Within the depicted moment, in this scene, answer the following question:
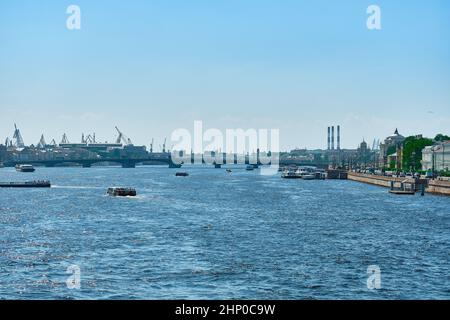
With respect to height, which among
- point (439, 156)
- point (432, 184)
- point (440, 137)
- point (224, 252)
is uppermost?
point (440, 137)

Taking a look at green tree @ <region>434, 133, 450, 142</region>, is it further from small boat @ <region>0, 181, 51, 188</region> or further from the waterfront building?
small boat @ <region>0, 181, 51, 188</region>

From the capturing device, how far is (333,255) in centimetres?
Result: 4066

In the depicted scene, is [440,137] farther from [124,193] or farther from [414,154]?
[124,193]

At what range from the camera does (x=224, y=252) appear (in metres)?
41.6

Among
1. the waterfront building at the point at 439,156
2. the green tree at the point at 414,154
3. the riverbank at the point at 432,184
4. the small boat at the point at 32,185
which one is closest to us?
the riverbank at the point at 432,184

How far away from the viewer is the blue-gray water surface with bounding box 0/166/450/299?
30281 mm

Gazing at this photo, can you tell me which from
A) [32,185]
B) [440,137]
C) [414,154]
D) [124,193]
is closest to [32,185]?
[32,185]

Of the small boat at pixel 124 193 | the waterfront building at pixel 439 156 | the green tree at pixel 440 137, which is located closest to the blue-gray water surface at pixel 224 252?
the small boat at pixel 124 193

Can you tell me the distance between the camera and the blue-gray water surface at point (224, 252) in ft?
99.3

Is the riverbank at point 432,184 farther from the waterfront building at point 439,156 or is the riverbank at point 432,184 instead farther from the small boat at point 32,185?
the small boat at point 32,185
